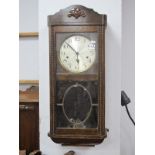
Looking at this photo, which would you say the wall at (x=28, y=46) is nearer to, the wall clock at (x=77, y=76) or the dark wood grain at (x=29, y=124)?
the dark wood grain at (x=29, y=124)

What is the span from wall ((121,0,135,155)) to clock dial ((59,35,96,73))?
A: 68 centimetres

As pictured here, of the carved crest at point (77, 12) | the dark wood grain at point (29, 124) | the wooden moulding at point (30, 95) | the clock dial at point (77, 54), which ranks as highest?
the carved crest at point (77, 12)

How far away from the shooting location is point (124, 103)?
1.80 m

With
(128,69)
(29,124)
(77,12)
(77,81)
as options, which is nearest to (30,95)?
(29,124)

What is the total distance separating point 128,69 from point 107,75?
0.64 meters

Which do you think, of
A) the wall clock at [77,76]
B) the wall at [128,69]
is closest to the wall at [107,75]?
the wall clock at [77,76]

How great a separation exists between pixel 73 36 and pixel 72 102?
16.4 inches

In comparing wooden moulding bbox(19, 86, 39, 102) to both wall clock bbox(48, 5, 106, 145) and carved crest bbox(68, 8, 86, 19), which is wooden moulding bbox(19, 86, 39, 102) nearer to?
wall clock bbox(48, 5, 106, 145)

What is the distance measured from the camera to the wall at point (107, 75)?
1676 millimetres

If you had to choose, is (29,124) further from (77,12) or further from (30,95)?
(77,12)

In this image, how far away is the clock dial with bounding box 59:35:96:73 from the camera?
5.43 ft

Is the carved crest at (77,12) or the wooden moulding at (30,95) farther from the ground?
the carved crest at (77,12)

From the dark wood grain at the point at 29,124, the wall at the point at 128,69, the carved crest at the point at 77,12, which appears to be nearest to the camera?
the carved crest at the point at 77,12
